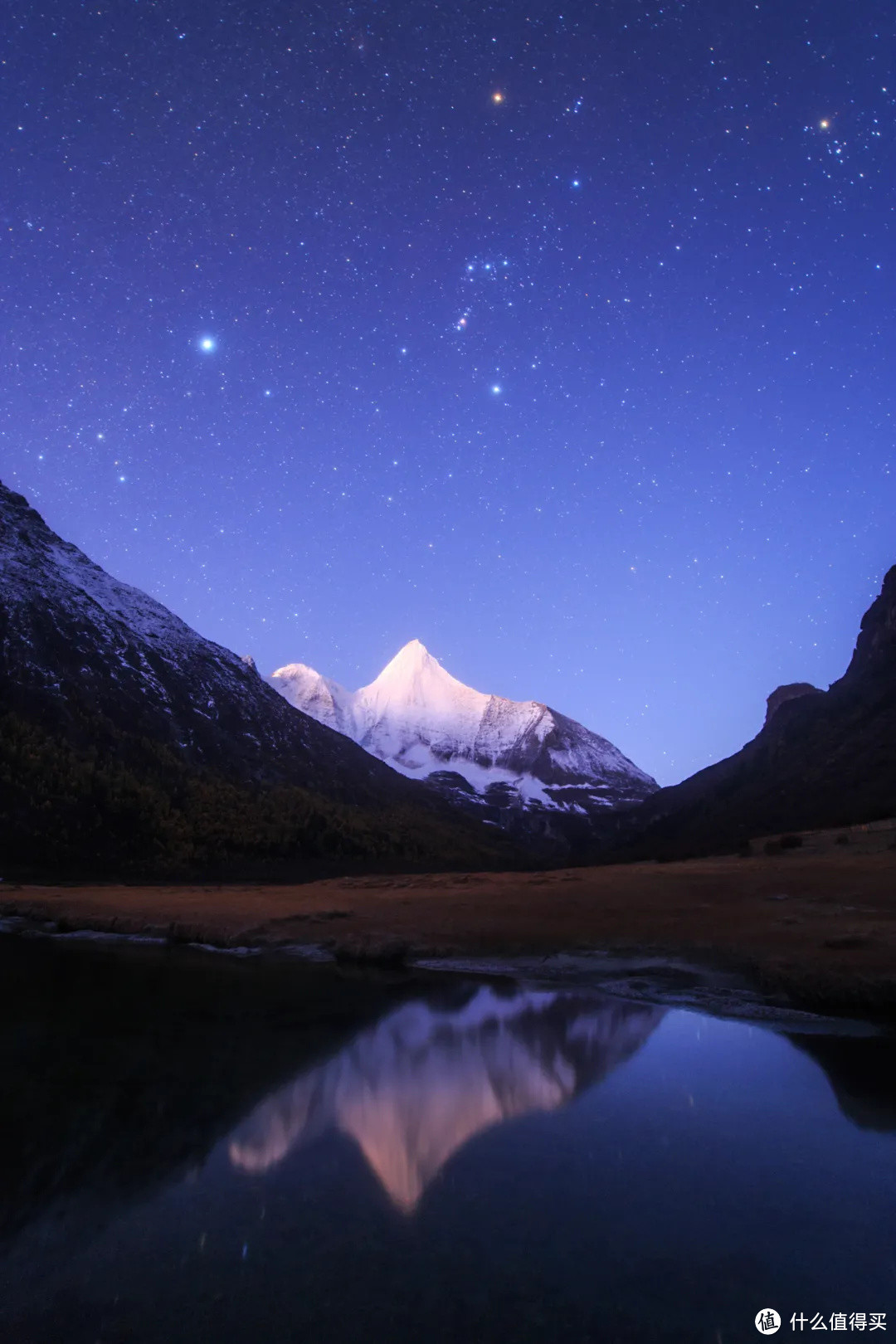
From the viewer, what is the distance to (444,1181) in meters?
8.95

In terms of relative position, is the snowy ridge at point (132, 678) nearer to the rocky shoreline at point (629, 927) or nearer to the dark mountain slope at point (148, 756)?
the dark mountain slope at point (148, 756)

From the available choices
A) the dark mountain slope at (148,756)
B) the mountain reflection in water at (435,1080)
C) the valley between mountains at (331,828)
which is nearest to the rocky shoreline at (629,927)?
the valley between mountains at (331,828)

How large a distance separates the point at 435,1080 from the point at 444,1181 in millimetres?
3820

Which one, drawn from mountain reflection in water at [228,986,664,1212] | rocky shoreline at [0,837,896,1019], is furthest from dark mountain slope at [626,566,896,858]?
mountain reflection in water at [228,986,664,1212]

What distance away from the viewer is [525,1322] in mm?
6207

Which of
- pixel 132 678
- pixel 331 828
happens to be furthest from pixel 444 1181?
pixel 132 678

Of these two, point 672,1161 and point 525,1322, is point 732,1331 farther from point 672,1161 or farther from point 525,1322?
point 672,1161

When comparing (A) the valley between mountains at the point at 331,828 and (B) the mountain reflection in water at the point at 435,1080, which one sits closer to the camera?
(B) the mountain reflection in water at the point at 435,1080

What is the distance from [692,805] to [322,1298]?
112408 mm

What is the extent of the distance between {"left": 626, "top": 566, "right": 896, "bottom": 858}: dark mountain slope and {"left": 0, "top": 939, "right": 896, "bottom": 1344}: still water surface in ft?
147

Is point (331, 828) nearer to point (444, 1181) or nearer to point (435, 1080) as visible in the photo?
point (435, 1080)

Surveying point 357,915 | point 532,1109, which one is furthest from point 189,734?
point 532,1109

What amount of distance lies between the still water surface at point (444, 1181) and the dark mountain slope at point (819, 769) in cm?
4488

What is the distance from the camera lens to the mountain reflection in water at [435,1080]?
9.97 metres
